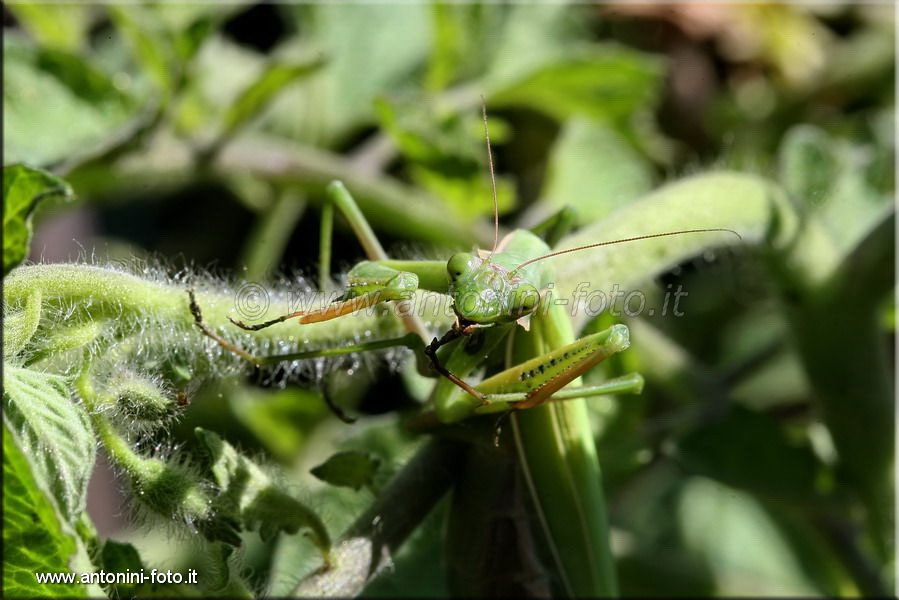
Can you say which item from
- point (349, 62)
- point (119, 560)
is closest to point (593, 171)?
point (349, 62)

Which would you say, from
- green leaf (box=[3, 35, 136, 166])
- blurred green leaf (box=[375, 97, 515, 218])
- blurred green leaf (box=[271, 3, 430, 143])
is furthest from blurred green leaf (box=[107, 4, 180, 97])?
blurred green leaf (box=[271, 3, 430, 143])

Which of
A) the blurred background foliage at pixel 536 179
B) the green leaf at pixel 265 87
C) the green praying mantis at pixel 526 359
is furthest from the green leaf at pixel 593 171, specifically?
the green praying mantis at pixel 526 359

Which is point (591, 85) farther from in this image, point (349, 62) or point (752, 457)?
point (752, 457)

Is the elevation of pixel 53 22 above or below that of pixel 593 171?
above

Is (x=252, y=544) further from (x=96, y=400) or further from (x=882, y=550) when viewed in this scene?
(x=882, y=550)

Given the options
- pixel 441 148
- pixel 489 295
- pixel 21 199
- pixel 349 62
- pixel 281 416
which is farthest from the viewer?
pixel 349 62

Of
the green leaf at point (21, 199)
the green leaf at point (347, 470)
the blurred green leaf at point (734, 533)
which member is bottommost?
the blurred green leaf at point (734, 533)

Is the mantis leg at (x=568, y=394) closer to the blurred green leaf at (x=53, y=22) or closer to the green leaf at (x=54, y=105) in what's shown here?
the green leaf at (x=54, y=105)

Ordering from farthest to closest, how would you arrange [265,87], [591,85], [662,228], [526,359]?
[591,85]
[265,87]
[662,228]
[526,359]

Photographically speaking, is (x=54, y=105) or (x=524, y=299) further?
(x=54, y=105)
